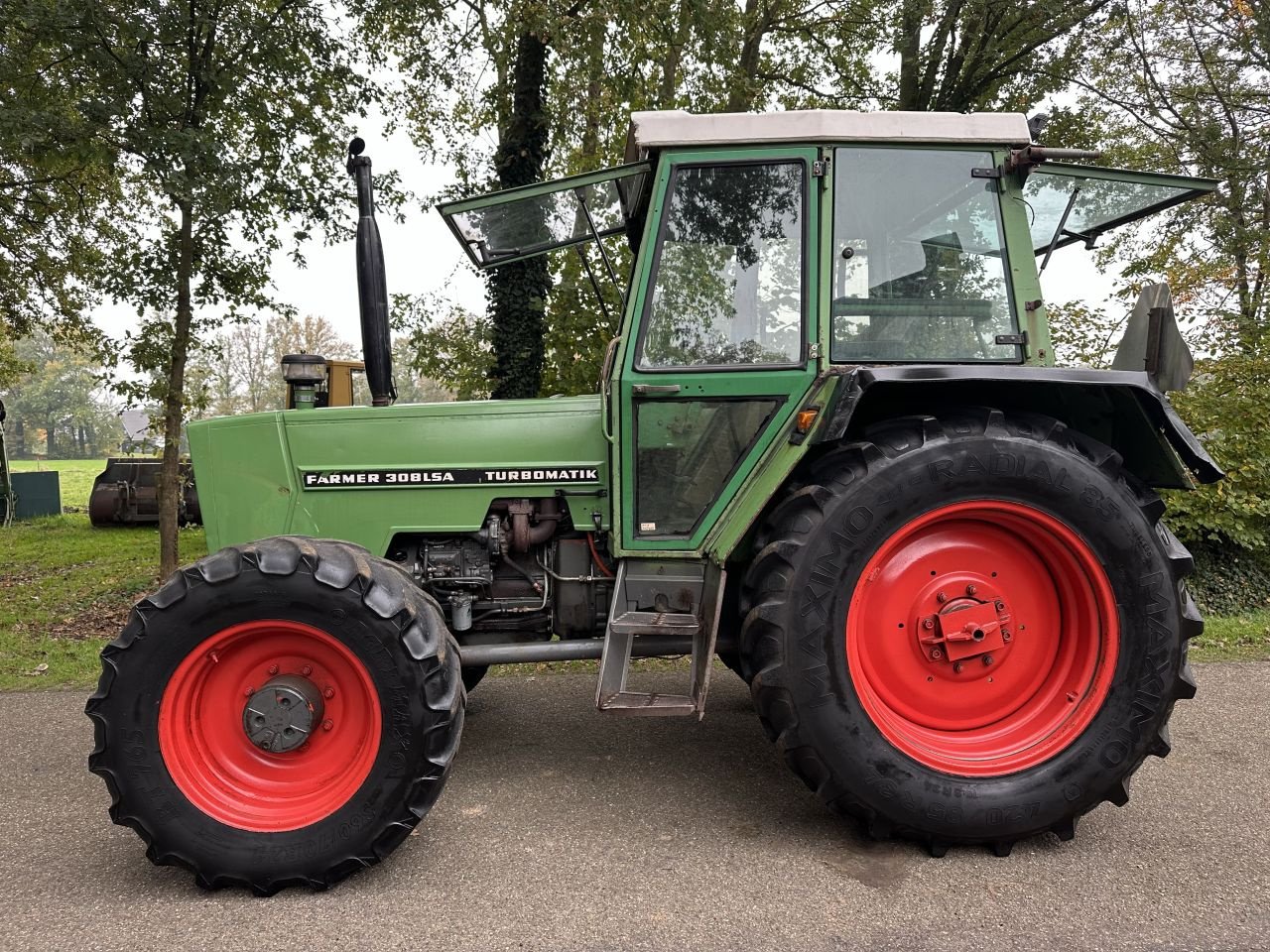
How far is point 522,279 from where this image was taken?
7.73 m

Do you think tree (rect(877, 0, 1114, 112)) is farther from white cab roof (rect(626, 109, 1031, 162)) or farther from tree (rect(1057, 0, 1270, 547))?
white cab roof (rect(626, 109, 1031, 162))

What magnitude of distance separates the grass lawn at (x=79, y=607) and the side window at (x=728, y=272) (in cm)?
228

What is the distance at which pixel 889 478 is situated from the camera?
245 cm

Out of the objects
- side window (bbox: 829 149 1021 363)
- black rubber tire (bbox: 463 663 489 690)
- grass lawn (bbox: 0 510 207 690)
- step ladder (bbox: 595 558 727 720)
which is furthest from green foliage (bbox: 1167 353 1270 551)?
grass lawn (bbox: 0 510 207 690)

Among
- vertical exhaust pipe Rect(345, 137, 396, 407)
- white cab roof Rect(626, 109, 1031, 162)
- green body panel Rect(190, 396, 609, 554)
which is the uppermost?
white cab roof Rect(626, 109, 1031, 162)

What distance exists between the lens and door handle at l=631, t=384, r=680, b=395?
2693 mm

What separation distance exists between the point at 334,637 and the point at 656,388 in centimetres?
129

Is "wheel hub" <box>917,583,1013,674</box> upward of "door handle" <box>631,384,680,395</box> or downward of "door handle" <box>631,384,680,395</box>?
downward

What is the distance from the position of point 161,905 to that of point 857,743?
207 centimetres

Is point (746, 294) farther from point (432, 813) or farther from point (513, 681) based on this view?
point (513, 681)

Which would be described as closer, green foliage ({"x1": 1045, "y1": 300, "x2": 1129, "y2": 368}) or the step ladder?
the step ladder

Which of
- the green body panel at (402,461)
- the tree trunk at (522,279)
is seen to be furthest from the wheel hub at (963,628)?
the tree trunk at (522,279)

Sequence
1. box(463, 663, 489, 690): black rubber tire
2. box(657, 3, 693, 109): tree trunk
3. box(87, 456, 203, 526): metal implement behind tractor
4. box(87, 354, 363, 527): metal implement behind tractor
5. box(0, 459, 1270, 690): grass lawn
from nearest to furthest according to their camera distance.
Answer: box(463, 663, 489, 690): black rubber tire → box(0, 459, 1270, 690): grass lawn → box(657, 3, 693, 109): tree trunk → box(87, 354, 363, 527): metal implement behind tractor → box(87, 456, 203, 526): metal implement behind tractor

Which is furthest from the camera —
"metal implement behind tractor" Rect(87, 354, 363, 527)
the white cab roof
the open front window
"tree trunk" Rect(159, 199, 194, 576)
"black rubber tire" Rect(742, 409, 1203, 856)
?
"metal implement behind tractor" Rect(87, 354, 363, 527)
